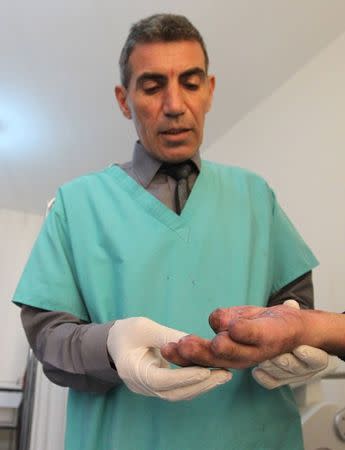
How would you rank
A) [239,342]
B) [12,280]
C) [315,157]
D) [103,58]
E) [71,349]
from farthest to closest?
[12,280] < [103,58] < [315,157] < [71,349] < [239,342]

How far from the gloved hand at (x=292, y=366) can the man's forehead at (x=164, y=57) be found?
0.52 meters

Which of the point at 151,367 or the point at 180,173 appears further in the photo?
the point at 180,173

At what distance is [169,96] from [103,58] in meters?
1.34

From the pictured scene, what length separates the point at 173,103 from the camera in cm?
79

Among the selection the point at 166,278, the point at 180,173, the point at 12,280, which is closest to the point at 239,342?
the point at 166,278

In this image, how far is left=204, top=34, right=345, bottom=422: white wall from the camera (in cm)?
164

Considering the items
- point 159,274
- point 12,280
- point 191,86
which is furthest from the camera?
point 12,280

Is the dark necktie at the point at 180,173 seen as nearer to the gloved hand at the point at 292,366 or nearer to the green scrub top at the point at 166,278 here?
the green scrub top at the point at 166,278

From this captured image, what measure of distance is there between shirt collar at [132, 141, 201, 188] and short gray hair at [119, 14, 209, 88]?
0.13 m

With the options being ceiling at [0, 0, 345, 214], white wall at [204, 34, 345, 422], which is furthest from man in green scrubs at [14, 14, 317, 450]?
ceiling at [0, 0, 345, 214]

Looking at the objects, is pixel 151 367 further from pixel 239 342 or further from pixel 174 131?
pixel 174 131

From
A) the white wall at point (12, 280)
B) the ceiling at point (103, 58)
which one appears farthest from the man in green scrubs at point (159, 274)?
the white wall at point (12, 280)

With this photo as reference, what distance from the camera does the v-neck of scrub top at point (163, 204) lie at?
771mm

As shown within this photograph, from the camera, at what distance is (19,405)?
3107 mm
